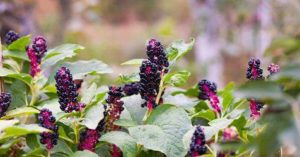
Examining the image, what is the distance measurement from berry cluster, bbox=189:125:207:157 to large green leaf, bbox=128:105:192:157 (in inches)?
2.8

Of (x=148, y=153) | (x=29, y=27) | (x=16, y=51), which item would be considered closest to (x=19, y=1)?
(x=29, y=27)

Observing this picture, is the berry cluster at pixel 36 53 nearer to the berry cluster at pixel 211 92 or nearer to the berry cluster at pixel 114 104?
the berry cluster at pixel 114 104

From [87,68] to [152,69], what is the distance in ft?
0.66

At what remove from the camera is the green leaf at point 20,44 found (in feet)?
3.29

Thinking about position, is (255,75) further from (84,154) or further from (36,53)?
(36,53)

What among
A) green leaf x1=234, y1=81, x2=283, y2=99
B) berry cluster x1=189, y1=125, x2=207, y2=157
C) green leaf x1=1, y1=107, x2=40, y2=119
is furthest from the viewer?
green leaf x1=1, y1=107, x2=40, y2=119

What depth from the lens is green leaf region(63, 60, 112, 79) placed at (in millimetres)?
962

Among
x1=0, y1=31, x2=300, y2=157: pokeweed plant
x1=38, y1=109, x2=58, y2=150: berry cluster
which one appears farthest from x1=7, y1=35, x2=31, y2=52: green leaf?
x1=38, y1=109, x2=58, y2=150: berry cluster

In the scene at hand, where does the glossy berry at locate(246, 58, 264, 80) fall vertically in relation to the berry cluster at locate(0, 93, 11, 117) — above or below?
above

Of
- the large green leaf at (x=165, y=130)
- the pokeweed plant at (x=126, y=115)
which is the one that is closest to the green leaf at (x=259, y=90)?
the pokeweed plant at (x=126, y=115)

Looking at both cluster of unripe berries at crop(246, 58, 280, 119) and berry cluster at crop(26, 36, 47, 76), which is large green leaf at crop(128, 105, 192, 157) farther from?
berry cluster at crop(26, 36, 47, 76)

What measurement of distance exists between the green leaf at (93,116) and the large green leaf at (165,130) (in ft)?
0.17

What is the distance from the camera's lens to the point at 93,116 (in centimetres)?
80

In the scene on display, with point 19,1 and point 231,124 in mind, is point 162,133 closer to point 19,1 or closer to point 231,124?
point 231,124
